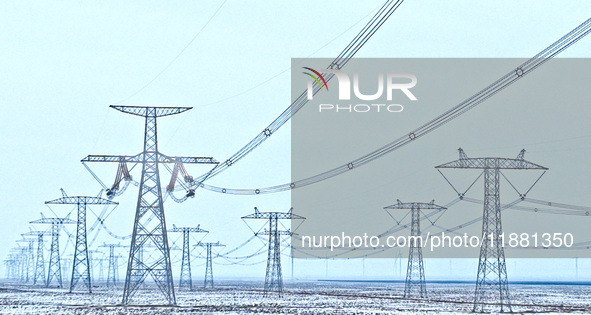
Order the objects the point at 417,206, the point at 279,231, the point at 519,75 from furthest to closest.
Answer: the point at 279,231 → the point at 417,206 → the point at 519,75

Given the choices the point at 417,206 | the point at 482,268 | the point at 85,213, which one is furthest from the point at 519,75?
the point at 85,213

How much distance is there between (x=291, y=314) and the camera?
70.1 metres

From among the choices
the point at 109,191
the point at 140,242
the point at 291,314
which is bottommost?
the point at 291,314

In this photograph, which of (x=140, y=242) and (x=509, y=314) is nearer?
(x=140, y=242)

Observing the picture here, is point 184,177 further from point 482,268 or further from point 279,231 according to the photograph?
point 279,231

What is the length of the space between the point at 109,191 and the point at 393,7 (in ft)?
153

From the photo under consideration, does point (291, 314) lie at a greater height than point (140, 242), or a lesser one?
lesser

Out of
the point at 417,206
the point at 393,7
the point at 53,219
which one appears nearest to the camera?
the point at 393,7

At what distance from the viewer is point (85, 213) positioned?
11250 cm

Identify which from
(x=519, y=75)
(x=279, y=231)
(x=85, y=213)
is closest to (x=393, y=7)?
(x=519, y=75)

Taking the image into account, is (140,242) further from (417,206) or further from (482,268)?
(417,206)

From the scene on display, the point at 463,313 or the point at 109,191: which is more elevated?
the point at 109,191

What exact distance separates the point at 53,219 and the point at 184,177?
279ft

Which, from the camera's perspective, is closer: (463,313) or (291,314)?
(291,314)
